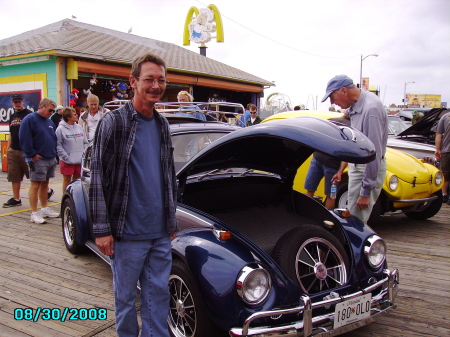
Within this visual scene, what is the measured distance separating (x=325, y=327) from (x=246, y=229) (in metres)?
1.21

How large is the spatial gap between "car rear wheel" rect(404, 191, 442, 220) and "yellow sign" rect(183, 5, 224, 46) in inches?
727

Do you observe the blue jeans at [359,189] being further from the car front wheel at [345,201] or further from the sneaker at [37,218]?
the sneaker at [37,218]

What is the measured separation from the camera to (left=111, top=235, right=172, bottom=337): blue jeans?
95.5 inches

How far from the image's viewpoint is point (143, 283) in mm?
2541

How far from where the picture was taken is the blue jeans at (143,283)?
2.43 m

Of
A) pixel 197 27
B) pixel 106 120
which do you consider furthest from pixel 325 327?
pixel 197 27

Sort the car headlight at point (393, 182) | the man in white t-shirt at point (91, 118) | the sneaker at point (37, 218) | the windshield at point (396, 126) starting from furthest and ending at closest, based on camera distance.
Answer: the windshield at point (396, 126) < the man in white t-shirt at point (91, 118) < the sneaker at point (37, 218) < the car headlight at point (393, 182)

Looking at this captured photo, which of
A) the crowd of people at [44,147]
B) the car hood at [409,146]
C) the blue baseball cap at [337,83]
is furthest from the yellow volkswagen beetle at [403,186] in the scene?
the crowd of people at [44,147]

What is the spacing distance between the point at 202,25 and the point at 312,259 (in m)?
22.6

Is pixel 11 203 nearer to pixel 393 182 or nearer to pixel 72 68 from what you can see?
pixel 72 68

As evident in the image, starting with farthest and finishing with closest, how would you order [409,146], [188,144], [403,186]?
[409,146] < [403,186] < [188,144]

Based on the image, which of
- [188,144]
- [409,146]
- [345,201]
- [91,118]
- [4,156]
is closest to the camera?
[188,144]

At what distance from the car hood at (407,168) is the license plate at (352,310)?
369 centimetres
